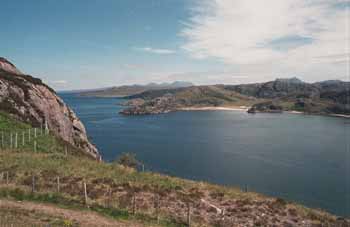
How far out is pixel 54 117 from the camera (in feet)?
201

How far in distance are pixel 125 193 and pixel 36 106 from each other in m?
42.9

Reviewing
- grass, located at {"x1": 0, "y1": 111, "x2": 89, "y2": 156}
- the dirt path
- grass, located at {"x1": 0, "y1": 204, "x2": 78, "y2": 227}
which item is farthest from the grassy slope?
grass, located at {"x1": 0, "y1": 111, "x2": 89, "y2": 156}

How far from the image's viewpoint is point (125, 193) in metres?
23.5

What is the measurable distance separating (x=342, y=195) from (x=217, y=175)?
31.6 m

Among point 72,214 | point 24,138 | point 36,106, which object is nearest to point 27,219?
point 72,214

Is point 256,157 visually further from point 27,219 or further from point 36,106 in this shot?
point 27,219

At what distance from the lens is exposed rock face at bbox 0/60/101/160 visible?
53.1 meters

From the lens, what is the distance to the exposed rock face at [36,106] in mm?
53062

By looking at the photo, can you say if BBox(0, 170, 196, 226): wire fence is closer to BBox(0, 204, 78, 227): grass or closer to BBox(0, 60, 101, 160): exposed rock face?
BBox(0, 204, 78, 227): grass

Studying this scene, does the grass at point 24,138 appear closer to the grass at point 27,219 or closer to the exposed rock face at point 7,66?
the grass at point 27,219

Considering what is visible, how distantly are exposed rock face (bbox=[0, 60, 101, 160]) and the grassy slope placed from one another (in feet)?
82.5

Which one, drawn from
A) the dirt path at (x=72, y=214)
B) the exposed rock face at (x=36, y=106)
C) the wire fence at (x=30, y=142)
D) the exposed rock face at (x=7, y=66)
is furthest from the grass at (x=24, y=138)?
the exposed rock face at (x=7, y=66)

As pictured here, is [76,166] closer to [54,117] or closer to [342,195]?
[54,117]

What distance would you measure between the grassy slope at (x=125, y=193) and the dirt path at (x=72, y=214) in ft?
2.82
